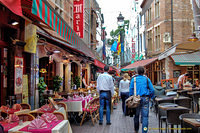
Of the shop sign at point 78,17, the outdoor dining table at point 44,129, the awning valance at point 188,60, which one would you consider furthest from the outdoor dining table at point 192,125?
the shop sign at point 78,17

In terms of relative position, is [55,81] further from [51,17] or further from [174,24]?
[174,24]

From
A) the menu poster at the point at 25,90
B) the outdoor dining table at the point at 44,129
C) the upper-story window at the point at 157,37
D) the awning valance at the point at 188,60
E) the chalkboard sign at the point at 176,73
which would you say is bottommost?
the outdoor dining table at the point at 44,129

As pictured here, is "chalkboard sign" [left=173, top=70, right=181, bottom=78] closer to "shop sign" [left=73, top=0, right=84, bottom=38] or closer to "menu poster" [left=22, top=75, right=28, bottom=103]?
"shop sign" [left=73, top=0, right=84, bottom=38]

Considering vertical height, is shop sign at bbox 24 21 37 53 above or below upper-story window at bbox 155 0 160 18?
below

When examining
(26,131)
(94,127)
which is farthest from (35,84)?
(26,131)

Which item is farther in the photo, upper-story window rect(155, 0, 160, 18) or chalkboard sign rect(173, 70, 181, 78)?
upper-story window rect(155, 0, 160, 18)

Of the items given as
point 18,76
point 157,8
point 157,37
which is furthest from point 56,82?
point 157,8

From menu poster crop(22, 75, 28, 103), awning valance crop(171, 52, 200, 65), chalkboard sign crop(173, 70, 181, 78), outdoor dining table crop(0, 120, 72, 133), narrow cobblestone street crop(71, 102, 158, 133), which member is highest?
awning valance crop(171, 52, 200, 65)

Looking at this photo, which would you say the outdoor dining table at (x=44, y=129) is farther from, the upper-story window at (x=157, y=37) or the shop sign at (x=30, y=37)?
the upper-story window at (x=157, y=37)

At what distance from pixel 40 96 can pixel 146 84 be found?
17.6ft

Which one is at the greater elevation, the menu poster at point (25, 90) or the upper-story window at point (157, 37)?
the upper-story window at point (157, 37)

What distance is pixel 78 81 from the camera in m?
19.4

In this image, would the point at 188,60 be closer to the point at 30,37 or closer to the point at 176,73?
the point at 176,73

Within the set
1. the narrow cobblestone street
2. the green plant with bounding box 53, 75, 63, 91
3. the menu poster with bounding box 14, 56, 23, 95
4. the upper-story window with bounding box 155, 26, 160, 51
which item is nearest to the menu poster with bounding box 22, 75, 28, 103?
the menu poster with bounding box 14, 56, 23, 95
